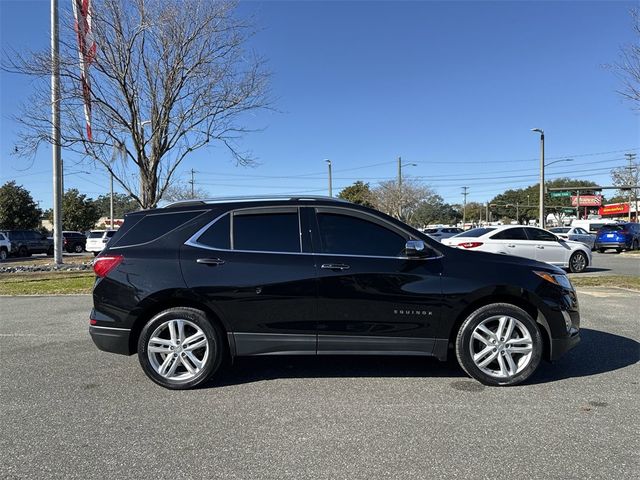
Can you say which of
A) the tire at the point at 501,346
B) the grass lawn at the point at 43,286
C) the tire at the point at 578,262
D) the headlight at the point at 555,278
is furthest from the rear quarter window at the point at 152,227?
the tire at the point at 578,262

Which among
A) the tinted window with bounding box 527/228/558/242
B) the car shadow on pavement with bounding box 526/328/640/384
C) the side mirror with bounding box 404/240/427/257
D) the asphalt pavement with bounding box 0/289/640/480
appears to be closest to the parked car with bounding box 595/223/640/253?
the tinted window with bounding box 527/228/558/242

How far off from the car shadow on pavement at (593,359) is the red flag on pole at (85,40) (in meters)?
12.2

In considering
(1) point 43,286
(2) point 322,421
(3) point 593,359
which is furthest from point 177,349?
(1) point 43,286

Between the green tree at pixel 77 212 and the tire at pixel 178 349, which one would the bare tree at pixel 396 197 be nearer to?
the green tree at pixel 77 212

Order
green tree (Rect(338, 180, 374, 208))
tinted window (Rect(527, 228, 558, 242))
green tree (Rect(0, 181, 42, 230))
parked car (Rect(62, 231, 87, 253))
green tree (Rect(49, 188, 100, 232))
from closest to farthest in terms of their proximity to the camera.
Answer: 1. tinted window (Rect(527, 228, 558, 242))
2. parked car (Rect(62, 231, 87, 253))
3. green tree (Rect(0, 181, 42, 230))
4. green tree (Rect(49, 188, 100, 232))
5. green tree (Rect(338, 180, 374, 208))

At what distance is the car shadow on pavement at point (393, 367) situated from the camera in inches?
192

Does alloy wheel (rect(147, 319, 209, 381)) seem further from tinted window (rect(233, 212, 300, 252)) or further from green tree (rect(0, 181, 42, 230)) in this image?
green tree (rect(0, 181, 42, 230))

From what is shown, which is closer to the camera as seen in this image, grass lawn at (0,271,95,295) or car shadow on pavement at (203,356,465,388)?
car shadow on pavement at (203,356,465,388)

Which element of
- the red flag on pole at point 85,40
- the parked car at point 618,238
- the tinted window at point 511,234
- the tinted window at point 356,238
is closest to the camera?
the tinted window at point 356,238

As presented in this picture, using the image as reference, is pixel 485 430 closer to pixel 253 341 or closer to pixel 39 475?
pixel 253 341

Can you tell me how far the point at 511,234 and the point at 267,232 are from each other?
11851 millimetres

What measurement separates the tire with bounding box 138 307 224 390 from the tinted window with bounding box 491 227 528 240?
38.9 feet

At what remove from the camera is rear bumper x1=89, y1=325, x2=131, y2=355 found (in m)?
4.61

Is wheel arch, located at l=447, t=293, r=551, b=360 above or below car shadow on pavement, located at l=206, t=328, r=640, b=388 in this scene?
above
